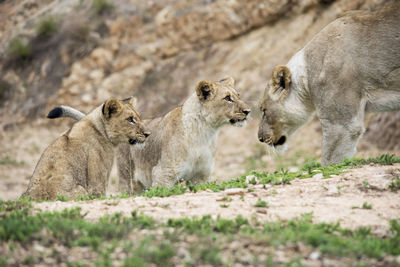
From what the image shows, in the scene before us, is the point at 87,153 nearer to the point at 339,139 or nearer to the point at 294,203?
the point at 294,203

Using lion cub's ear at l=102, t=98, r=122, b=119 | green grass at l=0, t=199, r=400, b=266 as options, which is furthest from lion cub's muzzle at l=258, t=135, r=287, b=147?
green grass at l=0, t=199, r=400, b=266

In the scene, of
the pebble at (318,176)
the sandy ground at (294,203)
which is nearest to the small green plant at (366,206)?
the sandy ground at (294,203)

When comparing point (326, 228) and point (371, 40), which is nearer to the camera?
point (326, 228)

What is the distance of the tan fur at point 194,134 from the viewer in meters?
7.62

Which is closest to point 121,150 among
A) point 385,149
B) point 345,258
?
point 345,258

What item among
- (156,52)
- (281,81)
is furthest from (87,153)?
(156,52)

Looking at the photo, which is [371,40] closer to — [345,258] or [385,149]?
[345,258]

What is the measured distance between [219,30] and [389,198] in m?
13.0

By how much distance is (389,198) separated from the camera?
5.59 metres

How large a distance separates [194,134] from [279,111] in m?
1.54

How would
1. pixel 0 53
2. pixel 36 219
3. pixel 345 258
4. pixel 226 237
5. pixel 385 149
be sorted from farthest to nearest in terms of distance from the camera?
pixel 0 53 < pixel 385 149 < pixel 36 219 < pixel 226 237 < pixel 345 258

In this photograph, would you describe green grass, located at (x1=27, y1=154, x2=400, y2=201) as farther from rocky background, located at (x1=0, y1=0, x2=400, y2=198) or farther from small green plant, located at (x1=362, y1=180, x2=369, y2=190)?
rocky background, located at (x1=0, y1=0, x2=400, y2=198)

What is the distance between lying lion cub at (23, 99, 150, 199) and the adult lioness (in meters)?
2.74

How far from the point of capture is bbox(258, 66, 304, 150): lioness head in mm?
8109
